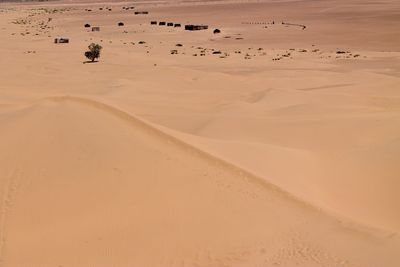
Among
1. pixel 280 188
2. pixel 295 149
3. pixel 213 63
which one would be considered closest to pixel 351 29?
pixel 213 63

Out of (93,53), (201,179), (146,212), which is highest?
(93,53)

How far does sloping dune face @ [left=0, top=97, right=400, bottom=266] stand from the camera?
250 inches

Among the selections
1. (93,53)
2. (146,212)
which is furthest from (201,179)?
(93,53)

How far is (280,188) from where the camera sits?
8.08m

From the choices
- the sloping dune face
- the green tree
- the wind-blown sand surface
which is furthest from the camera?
the green tree

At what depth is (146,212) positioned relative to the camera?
7.25 metres

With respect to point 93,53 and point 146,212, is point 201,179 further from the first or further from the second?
point 93,53

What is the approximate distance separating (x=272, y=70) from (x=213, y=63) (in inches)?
168

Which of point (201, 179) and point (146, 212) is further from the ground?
point (201, 179)

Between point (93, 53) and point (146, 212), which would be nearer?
point (146, 212)

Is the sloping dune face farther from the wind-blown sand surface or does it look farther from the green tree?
the green tree

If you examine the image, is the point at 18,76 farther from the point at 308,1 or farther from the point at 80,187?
the point at 308,1

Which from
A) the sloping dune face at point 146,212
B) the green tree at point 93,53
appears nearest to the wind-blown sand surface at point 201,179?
the sloping dune face at point 146,212

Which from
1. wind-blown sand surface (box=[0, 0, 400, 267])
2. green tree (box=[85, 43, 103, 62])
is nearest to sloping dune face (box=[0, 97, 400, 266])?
wind-blown sand surface (box=[0, 0, 400, 267])
